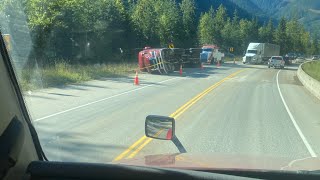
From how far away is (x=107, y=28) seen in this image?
4956 centimetres


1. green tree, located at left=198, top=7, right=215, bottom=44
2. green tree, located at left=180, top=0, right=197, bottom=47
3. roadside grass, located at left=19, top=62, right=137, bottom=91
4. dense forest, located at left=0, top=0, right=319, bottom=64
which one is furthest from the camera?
green tree, located at left=198, top=7, right=215, bottom=44

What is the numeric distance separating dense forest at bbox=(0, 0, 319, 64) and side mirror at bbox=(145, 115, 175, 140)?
214cm

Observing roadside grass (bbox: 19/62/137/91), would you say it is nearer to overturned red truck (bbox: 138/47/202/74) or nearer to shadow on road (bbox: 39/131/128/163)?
overturned red truck (bbox: 138/47/202/74)

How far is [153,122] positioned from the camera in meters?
4.69

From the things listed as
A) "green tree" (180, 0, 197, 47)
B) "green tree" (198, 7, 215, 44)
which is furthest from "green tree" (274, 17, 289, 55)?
"green tree" (180, 0, 197, 47)

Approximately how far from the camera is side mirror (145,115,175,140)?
4.65 m

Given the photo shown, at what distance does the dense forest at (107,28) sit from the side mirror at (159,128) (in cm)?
214

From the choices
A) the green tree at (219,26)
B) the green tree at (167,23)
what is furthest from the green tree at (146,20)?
the green tree at (219,26)

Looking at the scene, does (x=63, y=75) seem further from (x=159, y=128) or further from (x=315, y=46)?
(x=315, y=46)

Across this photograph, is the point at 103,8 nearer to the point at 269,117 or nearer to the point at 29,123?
the point at 269,117

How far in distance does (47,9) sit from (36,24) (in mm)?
3720

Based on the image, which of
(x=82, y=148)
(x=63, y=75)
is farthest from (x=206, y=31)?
(x=82, y=148)

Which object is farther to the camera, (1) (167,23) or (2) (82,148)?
(1) (167,23)

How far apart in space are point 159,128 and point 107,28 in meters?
45.6
